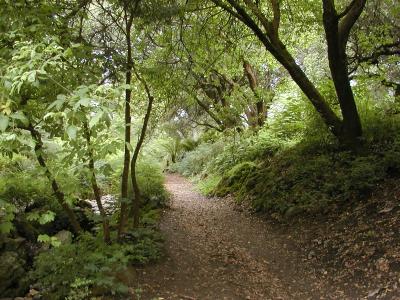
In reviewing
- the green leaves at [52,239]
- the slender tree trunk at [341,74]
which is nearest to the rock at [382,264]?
the slender tree trunk at [341,74]

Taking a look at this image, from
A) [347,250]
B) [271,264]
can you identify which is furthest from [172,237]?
[347,250]

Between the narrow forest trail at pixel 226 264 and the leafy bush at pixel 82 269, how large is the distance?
45 cm

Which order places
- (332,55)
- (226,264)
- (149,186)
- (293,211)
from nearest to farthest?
(226,264) → (332,55) → (293,211) → (149,186)

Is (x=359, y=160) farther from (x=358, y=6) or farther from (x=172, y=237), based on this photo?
(x=172, y=237)

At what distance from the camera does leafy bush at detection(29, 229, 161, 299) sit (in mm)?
4777

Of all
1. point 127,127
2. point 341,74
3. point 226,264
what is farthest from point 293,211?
point 127,127

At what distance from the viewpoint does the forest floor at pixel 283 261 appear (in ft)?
17.2

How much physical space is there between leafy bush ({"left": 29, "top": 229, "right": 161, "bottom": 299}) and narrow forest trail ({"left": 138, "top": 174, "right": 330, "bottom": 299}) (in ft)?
1.48

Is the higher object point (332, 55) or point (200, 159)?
point (332, 55)

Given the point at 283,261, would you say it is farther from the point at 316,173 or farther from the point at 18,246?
the point at 18,246

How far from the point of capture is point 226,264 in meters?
6.42

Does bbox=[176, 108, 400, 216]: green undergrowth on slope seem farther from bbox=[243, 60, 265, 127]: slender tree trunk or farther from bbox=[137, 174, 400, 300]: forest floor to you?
bbox=[243, 60, 265, 127]: slender tree trunk

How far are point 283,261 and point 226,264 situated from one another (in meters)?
0.95

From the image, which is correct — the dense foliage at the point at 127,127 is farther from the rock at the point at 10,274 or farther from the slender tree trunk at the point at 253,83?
the slender tree trunk at the point at 253,83
